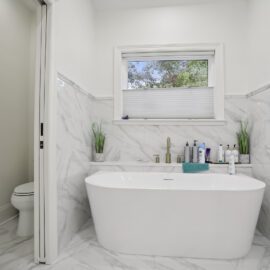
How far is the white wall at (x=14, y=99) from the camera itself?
265 cm

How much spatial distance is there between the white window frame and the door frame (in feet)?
3.76

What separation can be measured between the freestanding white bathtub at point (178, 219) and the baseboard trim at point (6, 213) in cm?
140

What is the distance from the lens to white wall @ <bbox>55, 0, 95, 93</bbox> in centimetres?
193

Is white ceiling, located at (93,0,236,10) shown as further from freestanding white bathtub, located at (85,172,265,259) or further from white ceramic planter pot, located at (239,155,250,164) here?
freestanding white bathtub, located at (85,172,265,259)

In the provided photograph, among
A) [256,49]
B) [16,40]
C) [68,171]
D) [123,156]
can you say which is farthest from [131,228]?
[16,40]

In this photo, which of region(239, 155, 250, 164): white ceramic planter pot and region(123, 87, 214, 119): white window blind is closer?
region(239, 155, 250, 164): white ceramic planter pot

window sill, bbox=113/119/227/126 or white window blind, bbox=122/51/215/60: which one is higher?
white window blind, bbox=122/51/215/60

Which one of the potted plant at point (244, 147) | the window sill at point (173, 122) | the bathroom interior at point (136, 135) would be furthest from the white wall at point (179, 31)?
the potted plant at point (244, 147)

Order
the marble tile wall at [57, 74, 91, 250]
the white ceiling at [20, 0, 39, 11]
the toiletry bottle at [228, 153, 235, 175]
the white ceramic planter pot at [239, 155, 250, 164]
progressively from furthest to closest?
the white ceiling at [20, 0, 39, 11] → the white ceramic planter pot at [239, 155, 250, 164] → the toiletry bottle at [228, 153, 235, 175] → the marble tile wall at [57, 74, 91, 250]

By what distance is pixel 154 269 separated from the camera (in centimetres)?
162

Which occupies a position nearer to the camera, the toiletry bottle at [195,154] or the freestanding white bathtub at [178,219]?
the freestanding white bathtub at [178,219]

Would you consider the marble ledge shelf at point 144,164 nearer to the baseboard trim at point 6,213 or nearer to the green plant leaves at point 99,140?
the green plant leaves at point 99,140

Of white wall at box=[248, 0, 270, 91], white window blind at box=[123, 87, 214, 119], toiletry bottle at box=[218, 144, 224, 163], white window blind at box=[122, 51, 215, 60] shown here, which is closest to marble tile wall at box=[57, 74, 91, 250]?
white window blind at box=[123, 87, 214, 119]

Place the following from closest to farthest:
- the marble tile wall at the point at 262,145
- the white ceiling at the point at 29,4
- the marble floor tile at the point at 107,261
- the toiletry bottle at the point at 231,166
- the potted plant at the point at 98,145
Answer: the marble floor tile at the point at 107,261, the marble tile wall at the point at 262,145, the toiletry bottle at the point at 231,166, the potted plant at the point at 98,145, the white ceiling at the point at 29,4
